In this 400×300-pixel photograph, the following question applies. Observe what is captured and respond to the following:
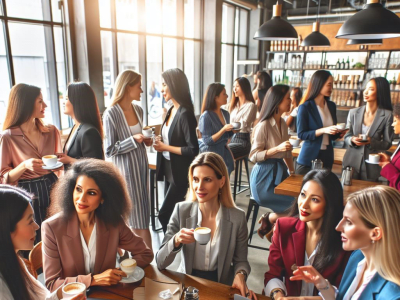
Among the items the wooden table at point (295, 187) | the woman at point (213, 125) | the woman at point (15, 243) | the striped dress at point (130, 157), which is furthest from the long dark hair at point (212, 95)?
the woman at point (15, 243)

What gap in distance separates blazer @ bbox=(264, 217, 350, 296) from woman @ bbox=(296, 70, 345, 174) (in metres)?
1.76

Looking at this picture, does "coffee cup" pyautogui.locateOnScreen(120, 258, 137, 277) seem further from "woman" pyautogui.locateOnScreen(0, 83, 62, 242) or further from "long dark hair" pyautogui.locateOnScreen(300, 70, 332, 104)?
"long dark hair" pyautogui.locateOnScreen(300, 70, 332, 104)

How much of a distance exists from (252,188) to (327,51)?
6136 millimetres

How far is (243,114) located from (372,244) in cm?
341

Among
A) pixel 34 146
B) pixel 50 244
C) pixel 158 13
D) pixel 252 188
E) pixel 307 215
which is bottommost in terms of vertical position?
pixel 252 188

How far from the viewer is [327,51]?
7871mm

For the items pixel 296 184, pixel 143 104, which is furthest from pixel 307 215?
pixel 143 104

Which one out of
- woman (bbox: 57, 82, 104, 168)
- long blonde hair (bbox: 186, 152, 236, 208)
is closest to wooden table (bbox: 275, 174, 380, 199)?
long blonde hair (bbox: 186, 152, 236, 208)

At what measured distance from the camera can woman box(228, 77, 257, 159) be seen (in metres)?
4.61

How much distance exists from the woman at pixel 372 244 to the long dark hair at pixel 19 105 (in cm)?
212

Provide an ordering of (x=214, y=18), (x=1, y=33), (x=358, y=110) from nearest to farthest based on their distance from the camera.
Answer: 1. (x=358, y=110)
2. (x=1, y=33)
3. (x=214, y=18)

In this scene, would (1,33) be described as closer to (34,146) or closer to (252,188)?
(34,146)

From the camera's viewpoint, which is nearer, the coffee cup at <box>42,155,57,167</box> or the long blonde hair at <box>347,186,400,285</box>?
the long blonde hair at <box>347,186,400,285</box>

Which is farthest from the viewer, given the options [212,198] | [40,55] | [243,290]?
[40,55]
